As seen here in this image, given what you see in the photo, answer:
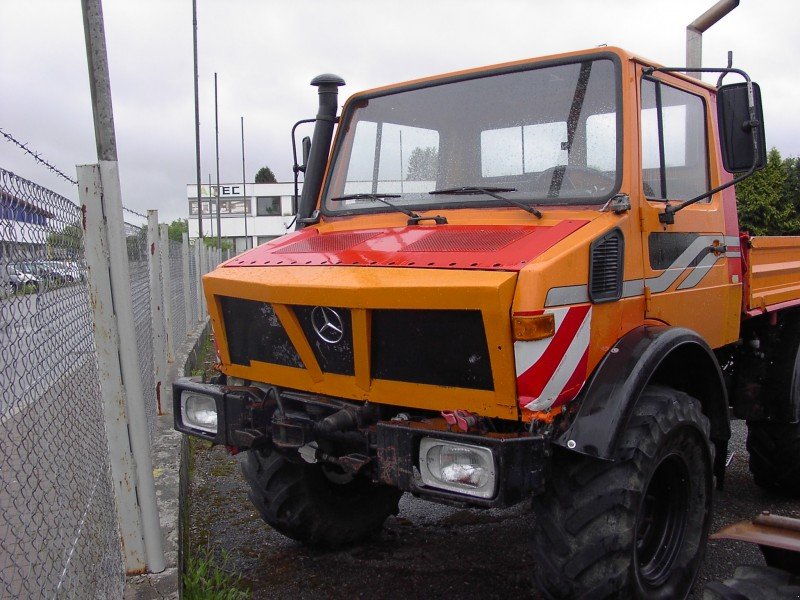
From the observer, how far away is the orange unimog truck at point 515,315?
2668mm

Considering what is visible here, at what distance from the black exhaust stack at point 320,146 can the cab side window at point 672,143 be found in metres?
1.77

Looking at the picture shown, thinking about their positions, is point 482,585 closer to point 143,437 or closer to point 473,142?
point 143,437

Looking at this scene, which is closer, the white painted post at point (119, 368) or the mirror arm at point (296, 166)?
the white painted post at point (119, 368)

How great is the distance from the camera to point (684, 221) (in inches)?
139

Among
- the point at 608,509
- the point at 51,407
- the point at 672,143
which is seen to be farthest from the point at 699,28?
the point at 51,407

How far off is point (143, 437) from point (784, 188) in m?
23.6

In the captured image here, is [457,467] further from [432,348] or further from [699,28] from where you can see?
[699,28]

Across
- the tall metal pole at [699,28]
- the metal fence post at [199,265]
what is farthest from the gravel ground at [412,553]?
the metal fence post at [199,265]

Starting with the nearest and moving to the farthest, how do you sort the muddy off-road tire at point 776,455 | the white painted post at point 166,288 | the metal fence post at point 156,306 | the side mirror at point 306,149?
the side mirror at point 306,149 → the muddy off-road tire at point 776,455 → the metal fence post at point 156,306 → the white painted post at point 166,288

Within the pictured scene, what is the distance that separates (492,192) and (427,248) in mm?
565

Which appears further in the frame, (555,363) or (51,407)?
(555,363)

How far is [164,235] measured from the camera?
716cm

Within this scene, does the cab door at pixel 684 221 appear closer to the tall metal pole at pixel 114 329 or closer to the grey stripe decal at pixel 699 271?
the grey stripe decal at pixel 699 271

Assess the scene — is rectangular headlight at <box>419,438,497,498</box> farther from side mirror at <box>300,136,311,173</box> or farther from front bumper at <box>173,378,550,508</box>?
side mirror at <box>300,136,311,173</box>
